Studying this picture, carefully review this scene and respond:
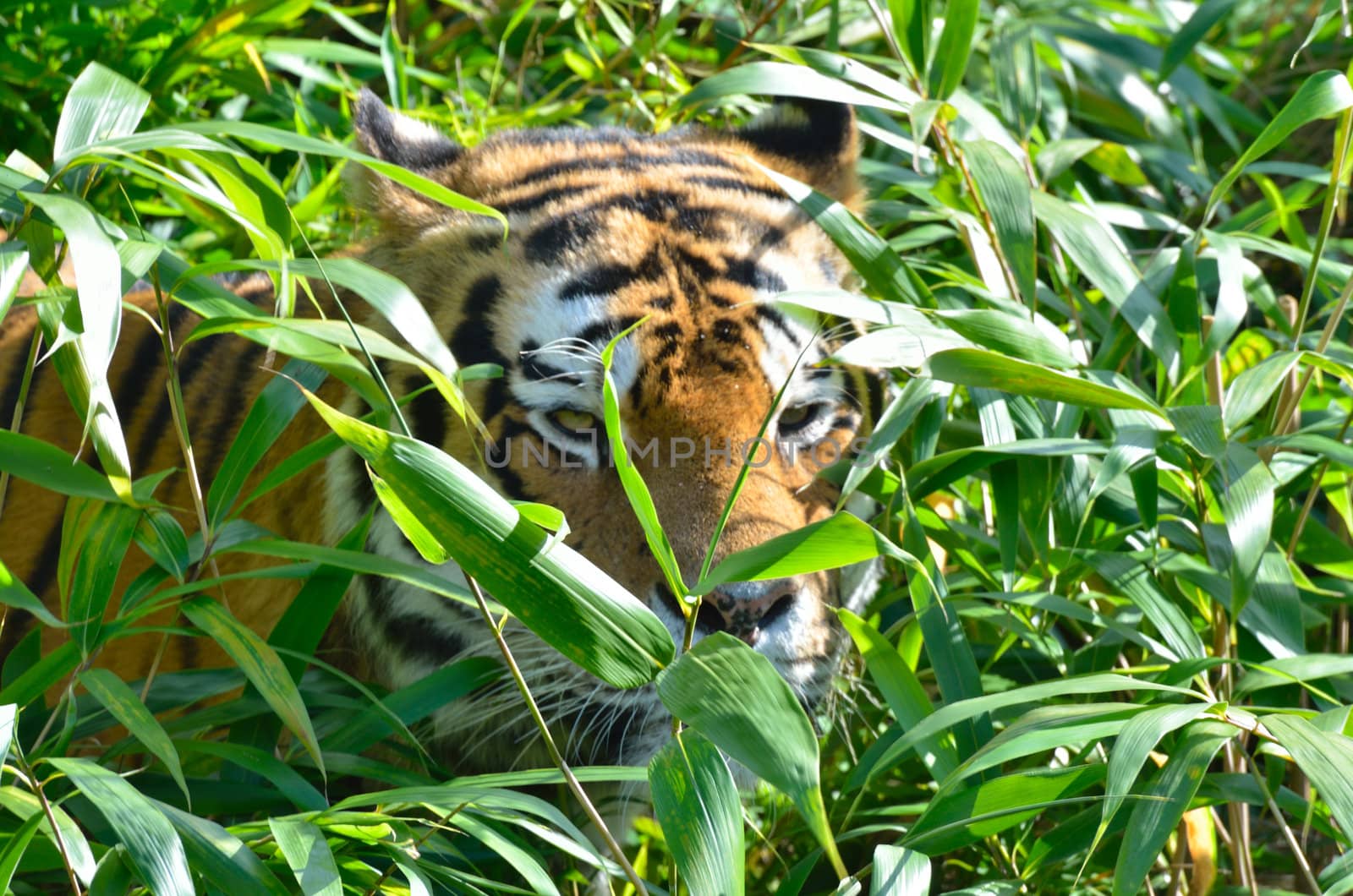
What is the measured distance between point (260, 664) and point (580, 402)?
0.46 metres

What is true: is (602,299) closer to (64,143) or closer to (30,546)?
(64,143)

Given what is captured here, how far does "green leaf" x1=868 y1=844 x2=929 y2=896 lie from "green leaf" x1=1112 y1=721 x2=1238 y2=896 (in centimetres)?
15

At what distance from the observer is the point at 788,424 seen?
152 cm

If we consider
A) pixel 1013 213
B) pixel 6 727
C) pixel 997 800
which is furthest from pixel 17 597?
pixel 1013 213

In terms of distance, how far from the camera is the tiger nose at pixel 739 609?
1329mm

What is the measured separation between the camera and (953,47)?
1.62m

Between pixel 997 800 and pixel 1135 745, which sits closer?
pixel 1135 745

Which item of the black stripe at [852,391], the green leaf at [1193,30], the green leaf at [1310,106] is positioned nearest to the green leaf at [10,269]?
the black stripe at [852,391]

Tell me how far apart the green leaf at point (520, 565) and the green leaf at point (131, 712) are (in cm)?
32

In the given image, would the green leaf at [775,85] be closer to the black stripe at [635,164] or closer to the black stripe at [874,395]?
the black stripe at [635,164]

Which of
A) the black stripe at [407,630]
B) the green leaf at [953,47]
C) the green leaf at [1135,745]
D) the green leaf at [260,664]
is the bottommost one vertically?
the black stripe at [407,630]

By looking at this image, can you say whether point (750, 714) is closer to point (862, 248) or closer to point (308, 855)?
point (308, 855)

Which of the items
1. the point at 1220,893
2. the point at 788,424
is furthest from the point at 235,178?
the point at 1220,893

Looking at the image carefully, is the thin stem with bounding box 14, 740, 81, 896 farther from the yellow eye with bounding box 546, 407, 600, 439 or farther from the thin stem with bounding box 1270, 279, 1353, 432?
the thin stem with bounding box 1270, 279, 1353, 432
